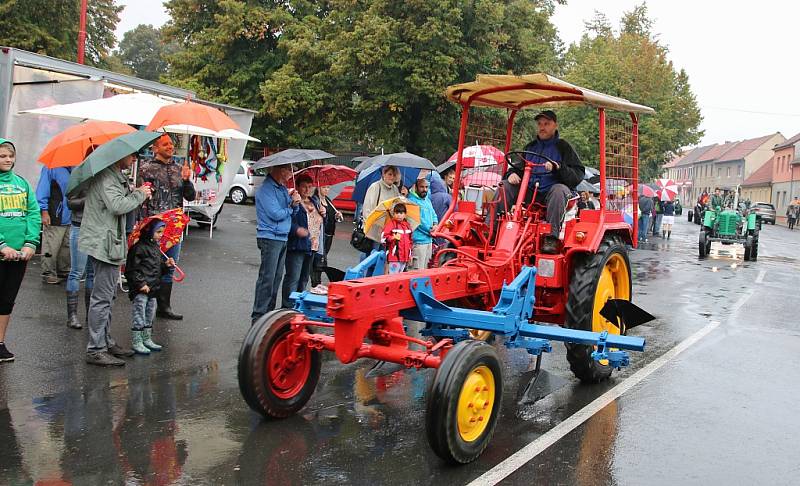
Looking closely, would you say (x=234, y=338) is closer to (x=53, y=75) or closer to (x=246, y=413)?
(x=246, y=413)

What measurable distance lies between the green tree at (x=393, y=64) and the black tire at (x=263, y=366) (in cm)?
2084

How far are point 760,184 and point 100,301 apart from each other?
8980cm

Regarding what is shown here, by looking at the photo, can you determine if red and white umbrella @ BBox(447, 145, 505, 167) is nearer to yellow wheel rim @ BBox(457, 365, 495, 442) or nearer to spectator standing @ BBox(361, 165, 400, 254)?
spectator standing @ BBox(361, 165, 400, 254)

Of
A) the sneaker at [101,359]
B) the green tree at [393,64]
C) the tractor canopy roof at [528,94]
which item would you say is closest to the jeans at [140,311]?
the sneaker at [101,359]

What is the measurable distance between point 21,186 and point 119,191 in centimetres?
A: 78

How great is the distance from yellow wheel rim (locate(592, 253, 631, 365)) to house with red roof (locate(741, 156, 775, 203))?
8394 centimetres

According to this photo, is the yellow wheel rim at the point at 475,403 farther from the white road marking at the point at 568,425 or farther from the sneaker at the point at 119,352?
the sneaker at the point at 119,352

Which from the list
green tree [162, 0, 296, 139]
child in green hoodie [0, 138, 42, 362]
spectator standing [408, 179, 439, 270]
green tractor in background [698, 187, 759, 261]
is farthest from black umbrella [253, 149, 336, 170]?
green tree [162, 0, 296, 139]

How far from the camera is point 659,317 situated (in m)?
10.7

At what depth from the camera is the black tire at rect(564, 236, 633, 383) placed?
647 centimetres

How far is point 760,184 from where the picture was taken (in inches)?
3366

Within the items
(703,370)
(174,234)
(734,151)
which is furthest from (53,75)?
(734,151)

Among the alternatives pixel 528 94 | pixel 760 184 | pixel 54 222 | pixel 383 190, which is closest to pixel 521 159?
pixel 528 94

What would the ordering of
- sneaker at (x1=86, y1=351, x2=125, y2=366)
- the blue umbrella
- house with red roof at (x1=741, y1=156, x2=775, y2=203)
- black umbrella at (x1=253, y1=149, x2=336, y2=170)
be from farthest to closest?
house with red roof at (x1=741, y1=156, x2=775, y2=203), the blue umbrella, black umbrella at (x1=253, y1=149, x2=336, y2=170), sneaker at (x1=86, y1=351, x2=125, y2=366)
